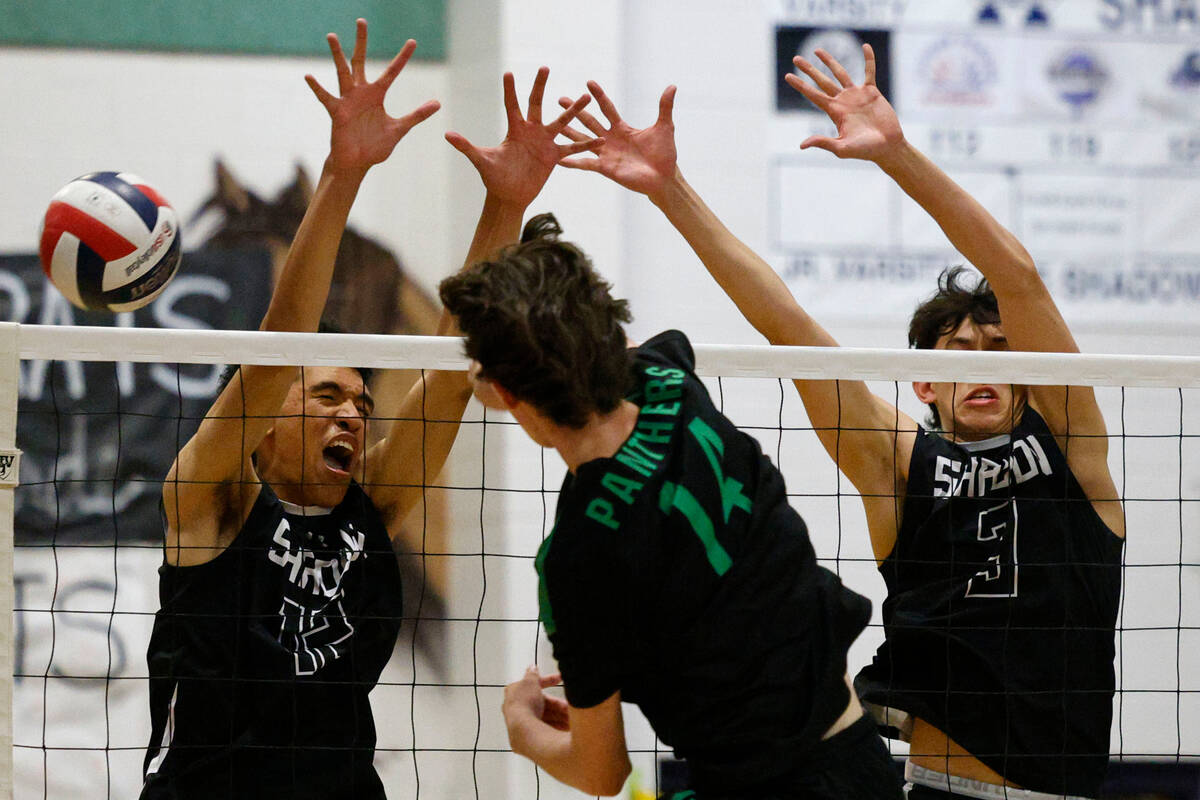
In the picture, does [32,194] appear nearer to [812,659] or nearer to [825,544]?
[825,544]

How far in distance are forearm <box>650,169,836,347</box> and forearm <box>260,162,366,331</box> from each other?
2.19 ft

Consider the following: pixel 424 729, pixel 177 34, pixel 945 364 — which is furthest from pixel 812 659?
pixel 177 34

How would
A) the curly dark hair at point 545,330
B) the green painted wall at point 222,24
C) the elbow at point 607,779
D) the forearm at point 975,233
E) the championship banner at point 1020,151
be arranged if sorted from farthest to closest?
the championship banner at point 1020,151, the green painted wall at point 222,24, the forearm at point 975,233, the elbow at point 607,779, the curly dark hair at point 545,330

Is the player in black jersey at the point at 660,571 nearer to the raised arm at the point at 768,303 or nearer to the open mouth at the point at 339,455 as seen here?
the raised arm at the point at 768,303

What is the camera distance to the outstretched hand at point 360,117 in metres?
2.62

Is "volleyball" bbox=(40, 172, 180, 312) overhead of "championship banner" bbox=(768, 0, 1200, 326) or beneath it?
beneath

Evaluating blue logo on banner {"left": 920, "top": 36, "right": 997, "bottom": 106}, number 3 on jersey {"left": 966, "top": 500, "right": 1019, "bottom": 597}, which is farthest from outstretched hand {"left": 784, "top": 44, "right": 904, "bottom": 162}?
blue logo on banner {"left": 920, "top": 36, "right": 997, "bottom": 106}

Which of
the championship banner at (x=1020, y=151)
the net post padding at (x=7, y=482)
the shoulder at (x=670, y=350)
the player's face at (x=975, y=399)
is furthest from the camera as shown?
the championship banner at (x=1020, y=151)

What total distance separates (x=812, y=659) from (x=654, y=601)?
255 millimetres

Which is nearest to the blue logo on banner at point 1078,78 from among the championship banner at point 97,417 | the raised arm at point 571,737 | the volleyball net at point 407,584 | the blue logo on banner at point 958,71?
the blue logo on banner at point 958,71

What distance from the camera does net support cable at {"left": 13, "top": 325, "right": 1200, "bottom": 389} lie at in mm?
2482

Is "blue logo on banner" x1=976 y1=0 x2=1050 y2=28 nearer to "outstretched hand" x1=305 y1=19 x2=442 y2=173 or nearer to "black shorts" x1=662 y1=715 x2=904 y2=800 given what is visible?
"outstretched hand" x1=305 y1=19 x2=442 y2=173

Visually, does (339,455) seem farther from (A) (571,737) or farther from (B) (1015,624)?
(B) (1015,624)

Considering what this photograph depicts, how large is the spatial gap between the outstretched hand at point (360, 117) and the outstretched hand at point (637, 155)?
372mm
